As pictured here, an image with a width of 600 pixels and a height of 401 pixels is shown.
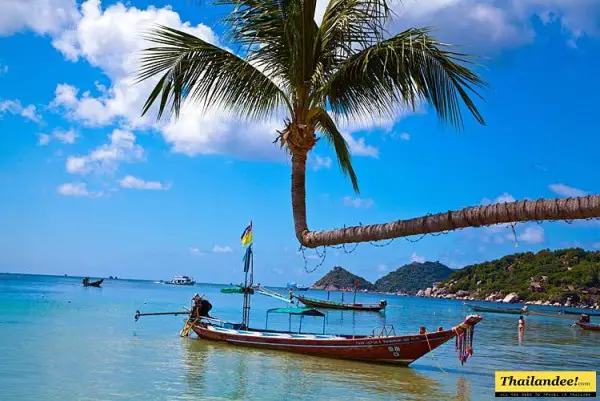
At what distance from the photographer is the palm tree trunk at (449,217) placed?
3289 millimetres

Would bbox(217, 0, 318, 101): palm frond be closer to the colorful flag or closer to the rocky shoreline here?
the colorful flag

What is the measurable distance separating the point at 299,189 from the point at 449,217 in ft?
6.34

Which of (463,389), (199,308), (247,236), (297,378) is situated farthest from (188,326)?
(463,389)

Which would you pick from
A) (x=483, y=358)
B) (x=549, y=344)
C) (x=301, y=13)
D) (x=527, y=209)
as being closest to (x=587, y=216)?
(x=527, y=209)

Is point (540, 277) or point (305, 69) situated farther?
point (540, 277)

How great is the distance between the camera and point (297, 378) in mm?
15812

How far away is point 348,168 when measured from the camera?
247 inches

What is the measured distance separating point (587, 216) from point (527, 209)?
352 mm

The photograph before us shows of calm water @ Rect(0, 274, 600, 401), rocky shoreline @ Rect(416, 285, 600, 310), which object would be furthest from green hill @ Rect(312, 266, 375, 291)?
calm water @ Rect(0, 274, 600, 401)

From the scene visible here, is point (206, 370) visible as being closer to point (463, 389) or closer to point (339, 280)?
point (463, 389)

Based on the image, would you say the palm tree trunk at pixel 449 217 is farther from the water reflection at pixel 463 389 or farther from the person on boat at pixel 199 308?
the person on boat at pixel 199 308

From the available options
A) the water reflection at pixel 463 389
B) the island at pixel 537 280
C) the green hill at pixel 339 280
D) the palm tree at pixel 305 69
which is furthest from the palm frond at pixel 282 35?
the green hill at pixel 339 280

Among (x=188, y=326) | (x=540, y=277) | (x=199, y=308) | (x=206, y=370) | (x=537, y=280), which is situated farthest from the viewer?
(x=540, y=277)

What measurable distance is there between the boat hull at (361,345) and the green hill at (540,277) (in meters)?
88.0
